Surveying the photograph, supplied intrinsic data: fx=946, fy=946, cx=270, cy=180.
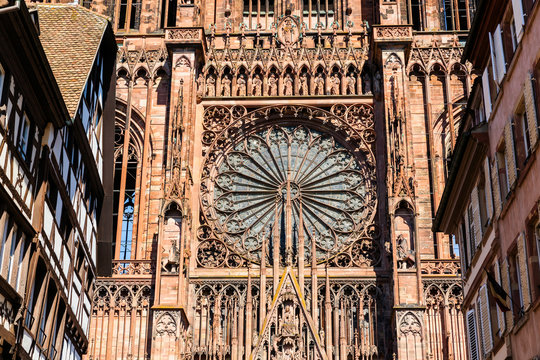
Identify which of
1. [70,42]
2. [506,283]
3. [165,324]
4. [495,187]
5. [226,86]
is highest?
[226,86]

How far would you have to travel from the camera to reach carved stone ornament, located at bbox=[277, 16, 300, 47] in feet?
118

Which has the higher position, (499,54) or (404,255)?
(404,255)

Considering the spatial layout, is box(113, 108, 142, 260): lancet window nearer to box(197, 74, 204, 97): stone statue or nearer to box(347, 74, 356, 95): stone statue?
box(197, 74, 204, 97): stone statue

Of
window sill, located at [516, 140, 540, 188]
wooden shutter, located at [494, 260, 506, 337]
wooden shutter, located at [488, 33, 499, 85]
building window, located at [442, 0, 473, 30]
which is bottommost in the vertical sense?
wooden shutter, located at [494, 260, 506, 337]

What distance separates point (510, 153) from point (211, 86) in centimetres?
2014

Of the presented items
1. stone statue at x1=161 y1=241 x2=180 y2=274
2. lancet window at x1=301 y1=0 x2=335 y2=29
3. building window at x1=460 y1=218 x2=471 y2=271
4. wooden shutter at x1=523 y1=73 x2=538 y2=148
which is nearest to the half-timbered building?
stone statue at x1=161 y1=241 x2=180 y2=274

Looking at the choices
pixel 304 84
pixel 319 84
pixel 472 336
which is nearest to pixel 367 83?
pixel 319 84

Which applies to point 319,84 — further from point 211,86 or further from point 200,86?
point 200,86

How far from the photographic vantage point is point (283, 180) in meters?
34.1

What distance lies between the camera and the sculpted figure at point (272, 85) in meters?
35.0

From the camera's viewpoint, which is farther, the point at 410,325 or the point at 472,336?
the point at 410,325

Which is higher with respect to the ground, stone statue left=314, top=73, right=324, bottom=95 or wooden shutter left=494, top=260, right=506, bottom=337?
stone statue left=314, top=73, right=324, bottom=95

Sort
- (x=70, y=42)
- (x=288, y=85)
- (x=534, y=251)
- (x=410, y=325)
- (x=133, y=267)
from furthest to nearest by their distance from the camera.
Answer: (x=288, y=85)
(x=133, y=267)
(x=410, y=325)
(x=70, y=42)
(x=534, y=251)

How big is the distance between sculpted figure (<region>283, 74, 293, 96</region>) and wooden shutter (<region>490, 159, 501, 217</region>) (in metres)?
17.6
